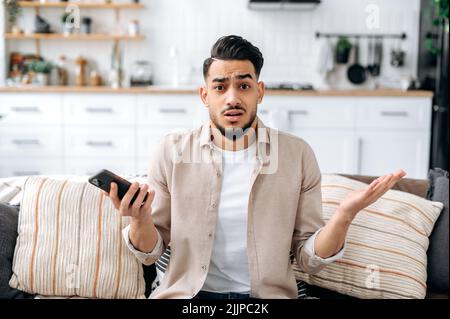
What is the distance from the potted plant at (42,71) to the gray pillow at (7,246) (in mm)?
431

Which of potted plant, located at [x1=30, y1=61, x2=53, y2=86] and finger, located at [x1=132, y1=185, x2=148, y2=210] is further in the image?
potted plant, located at [x1=30, y1=61, x2=53, y2=86]

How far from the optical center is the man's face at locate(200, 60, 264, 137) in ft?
2.92

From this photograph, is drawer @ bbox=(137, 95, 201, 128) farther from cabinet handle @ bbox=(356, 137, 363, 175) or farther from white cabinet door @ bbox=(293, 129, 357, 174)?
cabinet handle @ bbox=(356, 137, 363, 175)

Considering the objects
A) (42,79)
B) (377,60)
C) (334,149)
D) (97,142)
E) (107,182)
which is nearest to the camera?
(107,182)

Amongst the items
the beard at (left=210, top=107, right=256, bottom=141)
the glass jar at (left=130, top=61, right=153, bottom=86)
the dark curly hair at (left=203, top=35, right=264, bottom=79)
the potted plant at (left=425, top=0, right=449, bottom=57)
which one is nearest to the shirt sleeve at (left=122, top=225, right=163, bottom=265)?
the beard at (left=210, top=107, right=256, bottom=141)

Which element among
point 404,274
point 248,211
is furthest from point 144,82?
point 404,274

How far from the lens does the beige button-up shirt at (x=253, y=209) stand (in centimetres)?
96

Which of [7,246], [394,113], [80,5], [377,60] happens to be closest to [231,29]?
[80,5]

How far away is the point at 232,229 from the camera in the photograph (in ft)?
3.16

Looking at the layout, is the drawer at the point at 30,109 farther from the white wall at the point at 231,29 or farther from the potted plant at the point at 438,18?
the potted plant at the point at 438,18

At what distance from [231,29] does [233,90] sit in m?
0.13

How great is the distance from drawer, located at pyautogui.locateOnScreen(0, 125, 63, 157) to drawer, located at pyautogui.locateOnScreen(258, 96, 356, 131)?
1.62 ft

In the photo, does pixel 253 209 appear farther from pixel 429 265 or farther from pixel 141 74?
pixel 141 74

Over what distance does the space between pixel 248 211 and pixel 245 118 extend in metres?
0.17
